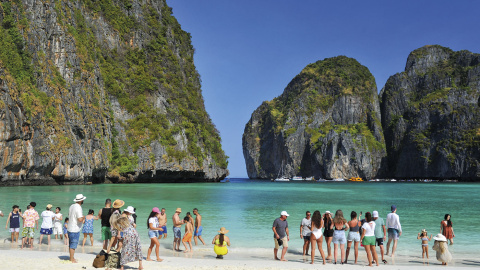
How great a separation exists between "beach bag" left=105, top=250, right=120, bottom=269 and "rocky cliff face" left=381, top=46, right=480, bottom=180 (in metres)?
142

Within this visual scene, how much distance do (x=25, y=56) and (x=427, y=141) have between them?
139871 mm

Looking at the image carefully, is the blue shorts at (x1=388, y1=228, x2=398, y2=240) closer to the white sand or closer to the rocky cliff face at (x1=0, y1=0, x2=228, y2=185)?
the white sand

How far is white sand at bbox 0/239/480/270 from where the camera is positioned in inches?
399

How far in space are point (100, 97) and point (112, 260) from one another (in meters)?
62.9

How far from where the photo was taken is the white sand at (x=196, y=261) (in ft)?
33.3

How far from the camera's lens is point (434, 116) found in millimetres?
146750

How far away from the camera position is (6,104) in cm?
4025

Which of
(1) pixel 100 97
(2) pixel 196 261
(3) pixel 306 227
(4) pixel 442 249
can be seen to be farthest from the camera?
(1) pixel 100 97

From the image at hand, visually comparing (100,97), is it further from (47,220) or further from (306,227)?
(306,227)

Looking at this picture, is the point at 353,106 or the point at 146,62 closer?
the point at 146,62

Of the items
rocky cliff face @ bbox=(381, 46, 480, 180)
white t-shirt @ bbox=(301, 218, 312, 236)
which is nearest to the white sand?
white t-shirt @ bbox=(301, 218, 312, 236)

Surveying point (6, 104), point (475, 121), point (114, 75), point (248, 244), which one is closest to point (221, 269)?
point (248, 244)

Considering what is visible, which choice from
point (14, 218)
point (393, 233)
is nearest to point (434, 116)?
point (393, 233)

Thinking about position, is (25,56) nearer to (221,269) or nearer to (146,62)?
(146,62)
